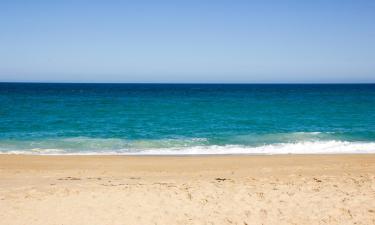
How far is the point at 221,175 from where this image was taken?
39.3 feet

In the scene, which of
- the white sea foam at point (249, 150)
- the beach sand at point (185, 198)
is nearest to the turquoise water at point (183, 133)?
the white sea foam at point (249, 150)

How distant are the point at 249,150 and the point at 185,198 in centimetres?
1061

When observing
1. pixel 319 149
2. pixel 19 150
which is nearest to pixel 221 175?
pixel 319 149

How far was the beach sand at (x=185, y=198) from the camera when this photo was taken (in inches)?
284

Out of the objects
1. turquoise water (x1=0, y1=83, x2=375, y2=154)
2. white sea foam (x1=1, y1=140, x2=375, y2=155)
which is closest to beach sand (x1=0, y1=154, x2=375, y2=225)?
white sea foam (x1=1, y1=140, x2=375, y2=155)

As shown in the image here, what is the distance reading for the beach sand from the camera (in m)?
7.20

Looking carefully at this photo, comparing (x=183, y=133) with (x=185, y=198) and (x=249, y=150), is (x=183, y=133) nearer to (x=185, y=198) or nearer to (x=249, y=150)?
(x=249, y=150)

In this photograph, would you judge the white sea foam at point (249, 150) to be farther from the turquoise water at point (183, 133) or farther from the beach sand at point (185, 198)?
the beach sand at point (185, 198)

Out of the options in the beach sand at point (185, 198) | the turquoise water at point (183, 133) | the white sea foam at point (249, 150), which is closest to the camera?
the beach sand at point (185, 198)

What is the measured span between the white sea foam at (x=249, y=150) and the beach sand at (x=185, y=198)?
518cm

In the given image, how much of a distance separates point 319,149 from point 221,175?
9179 mm

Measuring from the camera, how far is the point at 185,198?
8391mm

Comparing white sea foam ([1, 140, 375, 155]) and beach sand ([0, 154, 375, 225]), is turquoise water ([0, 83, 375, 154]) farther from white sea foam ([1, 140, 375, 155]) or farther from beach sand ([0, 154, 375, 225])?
beach sand ([0, 154, 375, 225])

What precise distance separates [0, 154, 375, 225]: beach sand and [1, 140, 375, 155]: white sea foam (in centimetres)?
518
